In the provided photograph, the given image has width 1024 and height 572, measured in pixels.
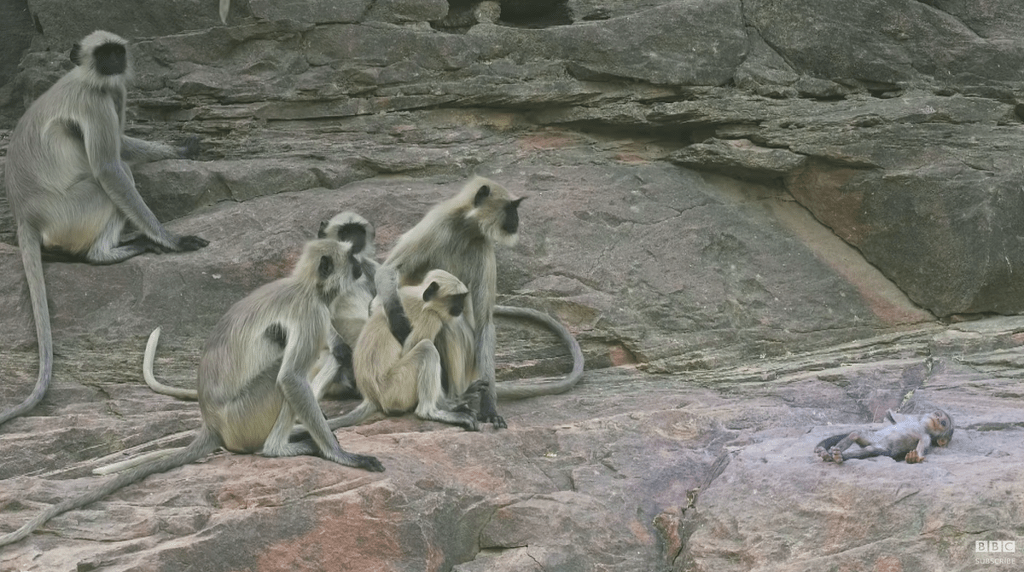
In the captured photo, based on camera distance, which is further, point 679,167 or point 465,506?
point 679,167

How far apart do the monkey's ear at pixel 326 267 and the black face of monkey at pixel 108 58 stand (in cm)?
317

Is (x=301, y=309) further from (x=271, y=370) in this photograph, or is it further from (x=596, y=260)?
(x=596, y=260)

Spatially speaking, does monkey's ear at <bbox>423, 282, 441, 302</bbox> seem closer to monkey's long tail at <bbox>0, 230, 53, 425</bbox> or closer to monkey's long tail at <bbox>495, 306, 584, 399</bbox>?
monkey's long tail at <bbox>495, 306, 584, 399</bbox>

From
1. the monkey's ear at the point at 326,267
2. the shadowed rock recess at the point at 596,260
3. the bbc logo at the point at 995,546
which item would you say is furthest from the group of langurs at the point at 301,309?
the bbc logo at the point at 995,546

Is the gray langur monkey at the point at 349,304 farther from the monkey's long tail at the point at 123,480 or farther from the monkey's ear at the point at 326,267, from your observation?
the monkey's long tail at the point at 123,480

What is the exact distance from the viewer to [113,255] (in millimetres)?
7629

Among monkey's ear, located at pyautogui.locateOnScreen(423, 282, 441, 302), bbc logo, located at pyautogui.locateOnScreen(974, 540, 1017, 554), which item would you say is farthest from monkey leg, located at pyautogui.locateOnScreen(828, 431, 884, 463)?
monkey's ear, located at pyautogui.locateOnScreen(423, 282, 441, 302)

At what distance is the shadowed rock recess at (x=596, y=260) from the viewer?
496cm

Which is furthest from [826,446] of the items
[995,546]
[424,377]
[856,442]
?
[424,377]

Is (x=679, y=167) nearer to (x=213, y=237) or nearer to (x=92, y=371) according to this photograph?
(x=213, y=237)

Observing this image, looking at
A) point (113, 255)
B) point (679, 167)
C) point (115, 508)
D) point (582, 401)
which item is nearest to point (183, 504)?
point (115, 508)

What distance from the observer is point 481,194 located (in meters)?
6.84

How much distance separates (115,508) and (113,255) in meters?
2.97

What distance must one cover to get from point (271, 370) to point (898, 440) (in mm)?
2513
